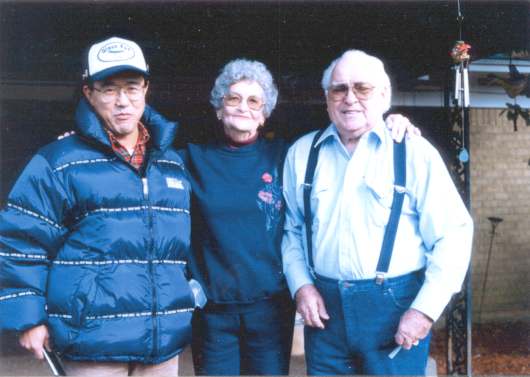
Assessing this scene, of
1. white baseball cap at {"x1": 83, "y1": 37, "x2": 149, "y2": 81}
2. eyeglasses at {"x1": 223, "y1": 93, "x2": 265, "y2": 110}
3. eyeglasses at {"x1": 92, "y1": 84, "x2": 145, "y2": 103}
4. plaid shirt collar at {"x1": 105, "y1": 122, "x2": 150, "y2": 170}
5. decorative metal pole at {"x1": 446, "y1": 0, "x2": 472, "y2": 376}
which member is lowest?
decorative metal pole at {"x1": 446, "y1": 0, "x2": 472, "y2": 376}

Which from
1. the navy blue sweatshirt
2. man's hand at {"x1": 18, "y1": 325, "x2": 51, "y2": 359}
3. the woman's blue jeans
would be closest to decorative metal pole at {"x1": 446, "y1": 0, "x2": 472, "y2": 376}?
the navy blue sweatshirt

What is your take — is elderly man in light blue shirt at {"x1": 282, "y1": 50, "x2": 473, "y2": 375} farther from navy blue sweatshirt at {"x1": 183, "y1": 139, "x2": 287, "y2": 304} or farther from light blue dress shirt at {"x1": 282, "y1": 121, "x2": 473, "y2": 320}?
navy blue sweatshirt at {"x1": 183, "y1": 139, "x2": 287, "y2": 304}

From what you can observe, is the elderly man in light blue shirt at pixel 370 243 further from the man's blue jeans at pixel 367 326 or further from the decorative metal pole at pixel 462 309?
the decorative metal pole at pixel 462 309

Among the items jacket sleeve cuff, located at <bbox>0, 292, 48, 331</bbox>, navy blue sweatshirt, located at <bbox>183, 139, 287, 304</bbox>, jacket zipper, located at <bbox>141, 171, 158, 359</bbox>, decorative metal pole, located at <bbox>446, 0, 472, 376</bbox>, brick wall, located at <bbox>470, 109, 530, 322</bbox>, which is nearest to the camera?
jacket sleeve cuff, located at <bbox>0, 292, 48, 331</bbox>

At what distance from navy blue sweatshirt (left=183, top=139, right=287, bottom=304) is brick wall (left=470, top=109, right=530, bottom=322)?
18.5 feet

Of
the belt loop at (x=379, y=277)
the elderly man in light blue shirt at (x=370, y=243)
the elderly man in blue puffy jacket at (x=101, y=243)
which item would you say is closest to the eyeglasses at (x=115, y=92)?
the elderly man in blue puffy jacket at (x=101, y=243)

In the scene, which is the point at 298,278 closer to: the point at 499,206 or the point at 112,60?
the point at 112,60

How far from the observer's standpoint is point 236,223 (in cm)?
273

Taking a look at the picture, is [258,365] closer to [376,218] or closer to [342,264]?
[342,264]

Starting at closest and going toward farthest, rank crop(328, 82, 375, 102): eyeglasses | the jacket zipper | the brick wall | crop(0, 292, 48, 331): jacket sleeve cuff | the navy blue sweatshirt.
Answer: crop(0, 292, 48, 331): jacket sleeve cuff < the jacket zipper < crop(328, 82, 375, 102): eyeglasses < the navy blue sweatshirt < the brick wall

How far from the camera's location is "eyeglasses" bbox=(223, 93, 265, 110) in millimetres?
2783

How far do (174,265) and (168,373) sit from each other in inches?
19.2

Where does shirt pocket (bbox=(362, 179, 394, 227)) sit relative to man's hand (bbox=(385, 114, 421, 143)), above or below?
below

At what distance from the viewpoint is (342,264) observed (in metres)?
2.58
